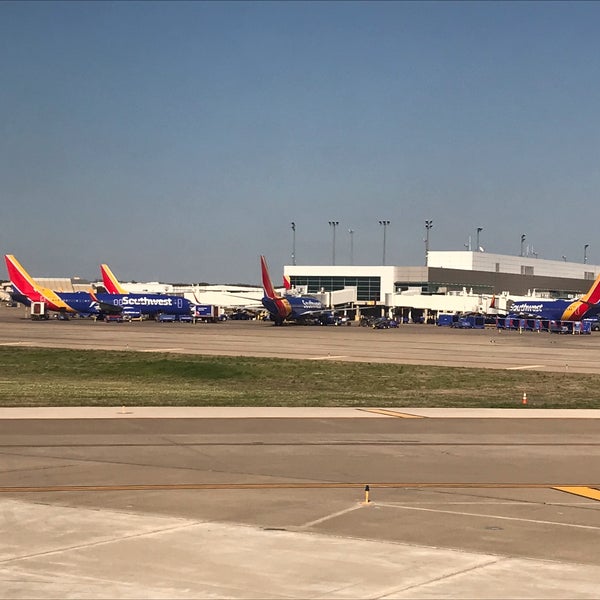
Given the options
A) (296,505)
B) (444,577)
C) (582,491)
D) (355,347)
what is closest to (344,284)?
(355,347)

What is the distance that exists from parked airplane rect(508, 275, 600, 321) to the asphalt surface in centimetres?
10220

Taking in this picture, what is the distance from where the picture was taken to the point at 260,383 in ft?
154

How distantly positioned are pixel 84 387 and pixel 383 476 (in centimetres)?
2496

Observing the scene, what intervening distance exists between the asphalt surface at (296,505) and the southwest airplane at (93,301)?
378 ft

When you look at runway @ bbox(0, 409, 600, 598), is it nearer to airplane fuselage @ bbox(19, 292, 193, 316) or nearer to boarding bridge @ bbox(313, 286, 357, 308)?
airplane fuselage @ bbox(19, 292, 193, 316)

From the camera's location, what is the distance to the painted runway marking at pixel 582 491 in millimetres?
18891

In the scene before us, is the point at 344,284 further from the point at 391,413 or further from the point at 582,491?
the point at 582,491

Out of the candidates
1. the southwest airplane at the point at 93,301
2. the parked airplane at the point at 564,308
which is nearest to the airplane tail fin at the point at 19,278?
the southwest airplane at the point at 93,301

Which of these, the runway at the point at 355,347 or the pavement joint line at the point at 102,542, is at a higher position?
the pavement joint line at the point at 102,542

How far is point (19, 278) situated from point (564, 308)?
82.3 m

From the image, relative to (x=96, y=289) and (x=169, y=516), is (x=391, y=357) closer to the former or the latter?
(x=169, y=516)

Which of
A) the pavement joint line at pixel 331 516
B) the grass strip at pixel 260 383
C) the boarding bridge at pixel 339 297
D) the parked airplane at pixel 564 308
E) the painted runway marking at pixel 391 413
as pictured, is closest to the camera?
the pavement joint line at pixel 331 516

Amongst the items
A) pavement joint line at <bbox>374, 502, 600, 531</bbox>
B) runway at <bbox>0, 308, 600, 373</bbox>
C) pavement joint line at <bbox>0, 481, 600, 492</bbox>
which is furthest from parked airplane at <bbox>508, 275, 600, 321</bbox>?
pavement joint line at <bbox>374, 502, 600, 531</bbox>

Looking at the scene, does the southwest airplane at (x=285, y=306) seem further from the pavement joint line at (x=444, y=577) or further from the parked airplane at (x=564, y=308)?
the pavement joint line at (x=444, y=577)
